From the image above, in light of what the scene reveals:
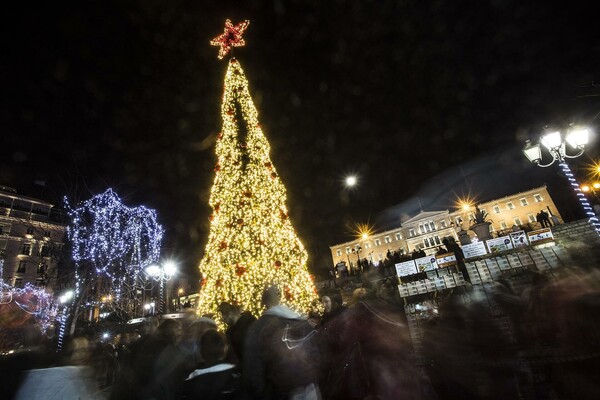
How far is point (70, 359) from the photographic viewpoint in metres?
4.81

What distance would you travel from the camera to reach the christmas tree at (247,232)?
9461mm

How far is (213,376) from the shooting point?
3.55 m

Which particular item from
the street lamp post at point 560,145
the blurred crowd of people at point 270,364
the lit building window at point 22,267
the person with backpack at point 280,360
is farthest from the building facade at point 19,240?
the street lamp post at point 560,145

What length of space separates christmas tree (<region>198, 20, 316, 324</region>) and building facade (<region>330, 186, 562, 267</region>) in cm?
4261

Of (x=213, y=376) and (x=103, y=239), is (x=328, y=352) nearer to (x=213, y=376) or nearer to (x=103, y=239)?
(x=213, y=376)

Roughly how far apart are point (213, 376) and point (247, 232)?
653 cm

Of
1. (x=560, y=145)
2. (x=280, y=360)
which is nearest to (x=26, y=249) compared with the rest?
(x=280, y=360)

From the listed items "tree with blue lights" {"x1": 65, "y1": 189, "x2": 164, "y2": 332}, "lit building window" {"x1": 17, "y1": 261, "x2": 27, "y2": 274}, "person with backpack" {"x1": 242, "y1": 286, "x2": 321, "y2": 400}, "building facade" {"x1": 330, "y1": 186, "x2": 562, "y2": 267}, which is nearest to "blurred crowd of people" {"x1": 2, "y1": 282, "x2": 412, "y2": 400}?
"person with backpack" {"x1": 242, "y1": 286, "x2": 321, "y2": 400}

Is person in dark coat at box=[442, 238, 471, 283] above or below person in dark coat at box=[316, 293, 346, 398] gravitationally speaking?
above

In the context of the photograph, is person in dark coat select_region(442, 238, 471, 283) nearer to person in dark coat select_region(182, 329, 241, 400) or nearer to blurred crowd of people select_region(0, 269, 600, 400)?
blurred crowd of people select_region(0, 269, 600, 400)

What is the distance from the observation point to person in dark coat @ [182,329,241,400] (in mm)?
3492

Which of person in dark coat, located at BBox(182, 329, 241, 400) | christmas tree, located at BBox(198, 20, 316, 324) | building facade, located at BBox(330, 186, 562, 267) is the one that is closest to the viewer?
person in dark coat, located at BBox(182, 329, 241, 400)

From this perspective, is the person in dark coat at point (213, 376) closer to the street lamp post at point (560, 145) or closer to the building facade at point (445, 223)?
the street lamp post at point (560, 145)

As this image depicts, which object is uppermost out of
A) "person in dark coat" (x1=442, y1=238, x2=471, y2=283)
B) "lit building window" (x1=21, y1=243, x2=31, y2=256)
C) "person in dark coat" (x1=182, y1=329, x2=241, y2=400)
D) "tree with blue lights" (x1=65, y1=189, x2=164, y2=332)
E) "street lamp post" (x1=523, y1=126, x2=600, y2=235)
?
"lit building window" (x1=21, y1=243, x2=31, y2=256)
